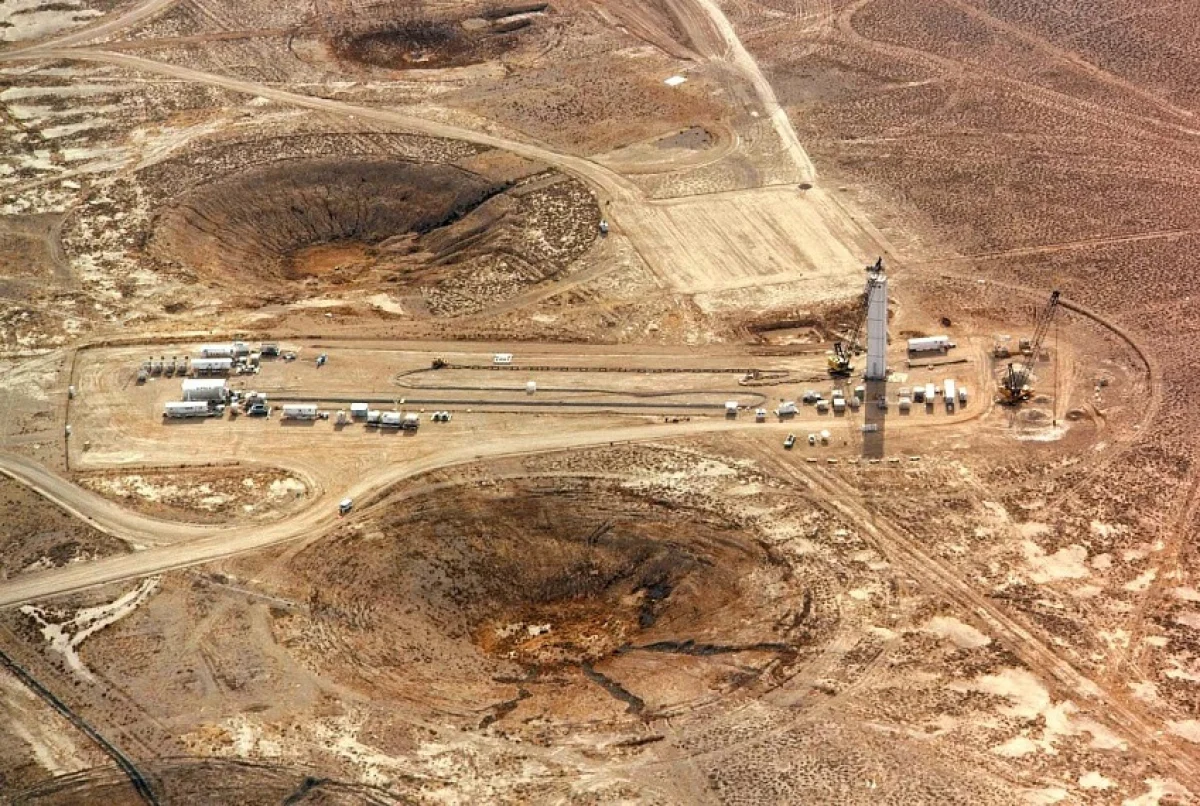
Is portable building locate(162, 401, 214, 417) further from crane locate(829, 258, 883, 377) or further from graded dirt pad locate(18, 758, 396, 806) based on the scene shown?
crane locate(829, 258, 883, 377)

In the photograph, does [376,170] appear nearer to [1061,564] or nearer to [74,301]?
[74,301]

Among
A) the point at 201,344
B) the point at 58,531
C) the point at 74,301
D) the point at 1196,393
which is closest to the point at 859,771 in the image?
the point at 1196,393

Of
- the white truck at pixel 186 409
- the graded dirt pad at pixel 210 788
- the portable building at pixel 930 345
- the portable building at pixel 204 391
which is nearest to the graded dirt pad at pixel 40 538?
the white truck at pixel 186 409

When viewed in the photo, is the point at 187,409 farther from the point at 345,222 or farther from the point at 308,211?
the point at 308,211

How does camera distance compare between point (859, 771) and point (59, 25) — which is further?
point (59, 25)

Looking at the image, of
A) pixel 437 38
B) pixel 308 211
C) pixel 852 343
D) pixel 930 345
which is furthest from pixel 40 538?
pixel 437 38
